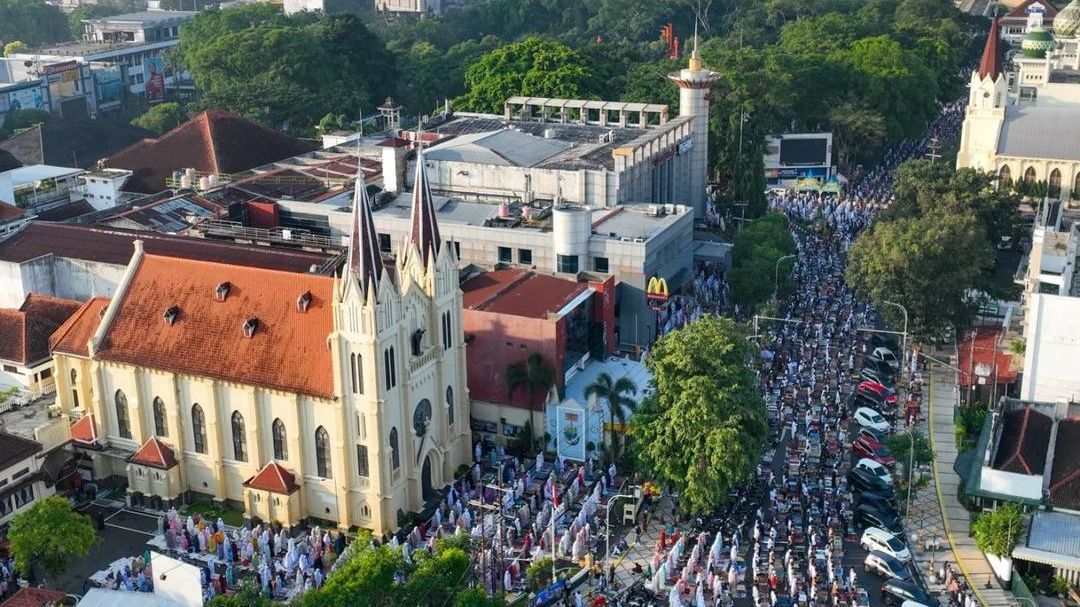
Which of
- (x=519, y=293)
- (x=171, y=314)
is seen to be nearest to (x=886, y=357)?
(x=519, y=293)

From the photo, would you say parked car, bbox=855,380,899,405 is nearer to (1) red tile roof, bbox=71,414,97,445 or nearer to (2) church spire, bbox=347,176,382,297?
(2) church spire, bbox=347,176,382,297

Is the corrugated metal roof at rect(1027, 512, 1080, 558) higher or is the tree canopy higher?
the tree canopy

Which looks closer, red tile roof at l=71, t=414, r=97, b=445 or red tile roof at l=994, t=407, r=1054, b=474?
red tile roof at l=994, t=407, r=1054, b=474

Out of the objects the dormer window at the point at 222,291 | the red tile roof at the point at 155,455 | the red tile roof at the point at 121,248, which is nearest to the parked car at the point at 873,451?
the red tile roof at the point at 121,248

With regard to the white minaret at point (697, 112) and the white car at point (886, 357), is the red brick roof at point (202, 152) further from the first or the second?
the white car at point (886, 357)

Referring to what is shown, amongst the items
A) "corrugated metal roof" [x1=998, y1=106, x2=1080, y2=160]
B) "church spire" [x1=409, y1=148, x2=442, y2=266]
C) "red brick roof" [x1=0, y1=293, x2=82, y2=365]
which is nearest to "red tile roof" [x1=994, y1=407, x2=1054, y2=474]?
"church spire" [x1=409, y1=148, x2=442, y2=266]

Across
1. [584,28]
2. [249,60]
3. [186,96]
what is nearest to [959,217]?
[249,60]

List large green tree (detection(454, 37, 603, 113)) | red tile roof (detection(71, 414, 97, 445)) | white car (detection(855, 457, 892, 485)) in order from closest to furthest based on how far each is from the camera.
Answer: white car (detection(855, 457, 892, 485)), red tile roof (detection(71, 414, 97, 445)), large green tree (detection(454, 37, 603, 113))

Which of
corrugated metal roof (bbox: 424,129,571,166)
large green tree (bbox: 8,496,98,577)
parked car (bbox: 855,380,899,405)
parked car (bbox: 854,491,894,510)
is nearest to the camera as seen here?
large green tree (bbox: 8,496,98,577)
